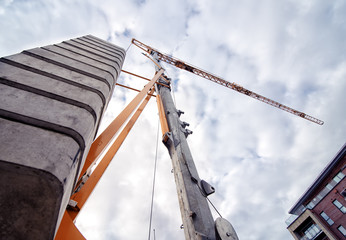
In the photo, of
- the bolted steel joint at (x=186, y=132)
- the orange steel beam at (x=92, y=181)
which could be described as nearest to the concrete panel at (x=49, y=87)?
the orange steel beam at (x=92, y=181)

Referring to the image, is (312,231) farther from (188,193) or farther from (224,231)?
(188,193)

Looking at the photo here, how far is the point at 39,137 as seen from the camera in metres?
0.93

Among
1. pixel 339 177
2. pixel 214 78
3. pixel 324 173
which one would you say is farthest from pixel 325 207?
pixel 214 78

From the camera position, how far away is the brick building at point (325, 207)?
887 inches

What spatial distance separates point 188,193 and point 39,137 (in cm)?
240

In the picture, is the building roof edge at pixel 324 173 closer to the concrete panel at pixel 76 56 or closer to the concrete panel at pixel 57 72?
the concrete panel at pixel 76 56

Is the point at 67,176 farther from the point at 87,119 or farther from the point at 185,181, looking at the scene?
the point at 185,181

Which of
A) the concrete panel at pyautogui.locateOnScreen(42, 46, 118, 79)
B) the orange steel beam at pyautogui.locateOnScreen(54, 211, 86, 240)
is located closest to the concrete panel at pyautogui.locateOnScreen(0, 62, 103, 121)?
the concrete panel at pyautogui.locateOnScreen(42, 46, 118, 79)

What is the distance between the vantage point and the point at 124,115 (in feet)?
9.23

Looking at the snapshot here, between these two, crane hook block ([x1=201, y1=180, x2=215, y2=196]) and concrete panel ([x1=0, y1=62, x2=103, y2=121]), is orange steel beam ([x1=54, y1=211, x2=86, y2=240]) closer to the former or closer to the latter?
concrete panel ([x1=0, y1=62, x2=103, y2=121])

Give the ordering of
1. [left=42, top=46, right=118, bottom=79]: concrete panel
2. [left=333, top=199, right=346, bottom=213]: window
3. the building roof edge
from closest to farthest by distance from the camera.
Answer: [left=42, top=46, right=118, bottom=79]: concrete panel
[left=333, top=199, right=346, bottom=213]: window
the building roof edge

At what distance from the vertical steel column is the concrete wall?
77.3 inches

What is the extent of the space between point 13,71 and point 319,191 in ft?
123

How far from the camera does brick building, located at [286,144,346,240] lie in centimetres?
2253
